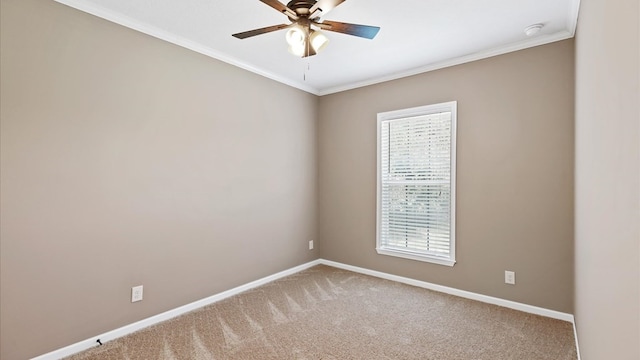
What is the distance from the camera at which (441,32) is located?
271 cm

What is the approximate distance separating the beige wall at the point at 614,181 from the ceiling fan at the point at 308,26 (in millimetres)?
1184

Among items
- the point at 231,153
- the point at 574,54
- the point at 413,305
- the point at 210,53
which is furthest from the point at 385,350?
the point at 210,53

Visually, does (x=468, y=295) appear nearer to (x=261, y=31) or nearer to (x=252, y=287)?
(x=252, y=287)

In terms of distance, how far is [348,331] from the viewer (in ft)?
8.46

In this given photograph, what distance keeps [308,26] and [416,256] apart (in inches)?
110

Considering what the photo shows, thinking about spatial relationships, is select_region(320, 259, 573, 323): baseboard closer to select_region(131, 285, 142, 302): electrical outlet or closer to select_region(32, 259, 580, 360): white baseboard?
select_region(32, 259, 580, 360): white baseboard

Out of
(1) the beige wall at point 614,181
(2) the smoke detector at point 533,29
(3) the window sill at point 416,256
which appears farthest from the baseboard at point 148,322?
(2) the smoke detector at point 533,29

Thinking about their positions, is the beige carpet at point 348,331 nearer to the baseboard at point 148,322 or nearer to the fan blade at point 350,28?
the baseboard at point 148,322

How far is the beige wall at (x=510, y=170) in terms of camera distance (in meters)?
2.73

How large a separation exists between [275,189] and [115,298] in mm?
1976

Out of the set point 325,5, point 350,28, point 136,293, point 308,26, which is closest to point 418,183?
point 350,28

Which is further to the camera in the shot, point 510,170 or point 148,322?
point 510,170

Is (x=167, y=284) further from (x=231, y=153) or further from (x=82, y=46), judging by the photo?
(x=82, y=46)

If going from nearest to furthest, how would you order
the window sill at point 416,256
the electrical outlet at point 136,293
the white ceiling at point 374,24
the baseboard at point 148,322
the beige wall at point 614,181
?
the beige wall at point 614,181 → the baseboard at point 148,322 → the white ceiling at point 374,24 → the electrical outlet at point 136,293 → the window sill at point 416,256
